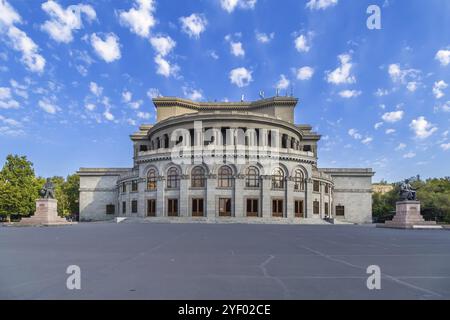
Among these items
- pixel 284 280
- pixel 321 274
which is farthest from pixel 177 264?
pixel 321 274

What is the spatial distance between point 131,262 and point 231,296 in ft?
13.9

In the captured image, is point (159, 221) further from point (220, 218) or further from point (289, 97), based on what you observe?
point (289, 97)

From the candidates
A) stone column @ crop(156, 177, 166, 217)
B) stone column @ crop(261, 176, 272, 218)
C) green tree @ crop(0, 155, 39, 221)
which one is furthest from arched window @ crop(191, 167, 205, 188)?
green tree @ crop(0, 155, 39, 221)

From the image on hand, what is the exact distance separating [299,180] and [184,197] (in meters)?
17.4

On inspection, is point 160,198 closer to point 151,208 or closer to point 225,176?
point 151,208

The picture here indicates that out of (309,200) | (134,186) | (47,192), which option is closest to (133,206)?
(134,186)

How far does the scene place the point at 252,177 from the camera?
46.0m

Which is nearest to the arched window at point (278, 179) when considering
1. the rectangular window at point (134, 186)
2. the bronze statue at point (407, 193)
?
the bronze statue at point (407, 193)

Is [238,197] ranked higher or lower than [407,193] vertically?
lower

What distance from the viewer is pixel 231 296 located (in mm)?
5371

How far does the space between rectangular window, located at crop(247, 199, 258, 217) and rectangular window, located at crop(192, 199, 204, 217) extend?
Answer: 6575 millimetres

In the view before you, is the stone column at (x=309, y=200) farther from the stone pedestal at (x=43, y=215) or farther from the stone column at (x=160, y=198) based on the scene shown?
the stone pedestal at (x=43, y=215)

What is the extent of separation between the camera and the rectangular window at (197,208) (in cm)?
4522

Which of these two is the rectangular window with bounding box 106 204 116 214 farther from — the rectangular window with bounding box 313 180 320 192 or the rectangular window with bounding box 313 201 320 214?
the rectangular window with bounding box 313 180 320 192
